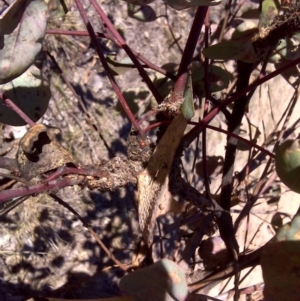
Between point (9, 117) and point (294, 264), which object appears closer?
point (294, 264)

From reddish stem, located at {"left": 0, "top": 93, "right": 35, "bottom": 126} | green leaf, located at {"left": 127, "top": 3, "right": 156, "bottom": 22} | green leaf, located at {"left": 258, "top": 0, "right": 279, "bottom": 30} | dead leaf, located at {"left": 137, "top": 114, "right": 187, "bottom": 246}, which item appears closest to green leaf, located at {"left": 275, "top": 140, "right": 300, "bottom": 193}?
dead leaf, located at {"left": 137, "top": 114, "right": 187, "bottom": 246}

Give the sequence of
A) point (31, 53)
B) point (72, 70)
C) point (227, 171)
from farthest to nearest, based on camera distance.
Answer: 1. point (72, 70)
2. point (227, 171)
3. point (31, 53)

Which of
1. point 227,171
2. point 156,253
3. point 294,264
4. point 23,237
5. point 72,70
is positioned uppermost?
point 72,70

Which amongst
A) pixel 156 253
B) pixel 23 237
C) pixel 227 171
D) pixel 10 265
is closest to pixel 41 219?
pixel 23 237

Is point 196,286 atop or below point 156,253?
below

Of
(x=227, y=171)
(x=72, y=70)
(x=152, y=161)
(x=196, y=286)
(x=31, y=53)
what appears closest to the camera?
(x=31, y=53)

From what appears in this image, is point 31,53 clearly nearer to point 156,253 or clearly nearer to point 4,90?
point 4,90
